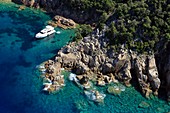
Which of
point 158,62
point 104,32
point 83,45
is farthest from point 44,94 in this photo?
point 158,62

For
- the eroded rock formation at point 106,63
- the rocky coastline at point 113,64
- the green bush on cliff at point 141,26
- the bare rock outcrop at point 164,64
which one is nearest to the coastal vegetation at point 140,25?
the green bush on cliff at point 141,26

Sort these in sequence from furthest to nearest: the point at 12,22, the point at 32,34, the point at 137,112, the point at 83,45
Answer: the point at 12,22 < the point at 32,34 < the point at 83,45 < the point at 137,112

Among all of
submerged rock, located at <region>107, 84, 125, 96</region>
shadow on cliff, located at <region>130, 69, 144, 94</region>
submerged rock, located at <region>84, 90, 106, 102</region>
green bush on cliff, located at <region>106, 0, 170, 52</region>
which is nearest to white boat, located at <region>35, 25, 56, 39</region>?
green bush on cliff, located at <region>106, 0, 170, 52</region>

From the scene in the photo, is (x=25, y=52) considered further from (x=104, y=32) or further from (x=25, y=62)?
(x=104, y=32)

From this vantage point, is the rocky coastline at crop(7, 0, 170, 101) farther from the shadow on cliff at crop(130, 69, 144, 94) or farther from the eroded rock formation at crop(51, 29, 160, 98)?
the shadow on cliff at crop(130, 69, 144, 94)

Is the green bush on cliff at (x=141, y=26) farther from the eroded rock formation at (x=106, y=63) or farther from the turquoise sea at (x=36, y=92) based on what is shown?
the turquoise sea at (x=36, y=92)
